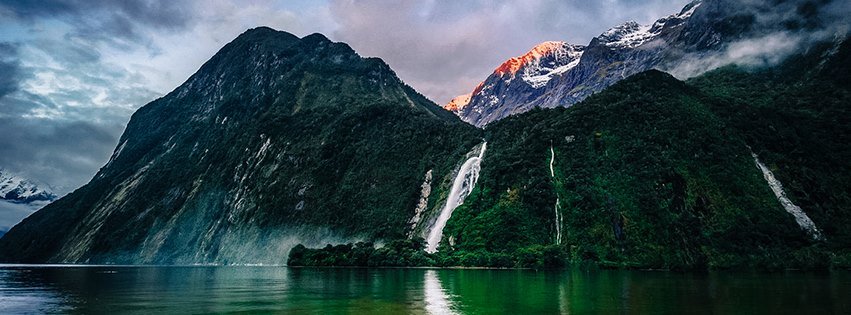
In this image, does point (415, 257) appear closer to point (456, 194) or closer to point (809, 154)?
point (456, 194)

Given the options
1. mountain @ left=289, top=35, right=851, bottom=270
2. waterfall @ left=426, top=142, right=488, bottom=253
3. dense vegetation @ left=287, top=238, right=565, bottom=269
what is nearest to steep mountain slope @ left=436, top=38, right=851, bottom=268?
mountain @ left=289, top=35, right=851, bottom=270

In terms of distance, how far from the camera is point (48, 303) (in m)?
55.4

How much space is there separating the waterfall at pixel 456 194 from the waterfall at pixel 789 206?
81997 mm

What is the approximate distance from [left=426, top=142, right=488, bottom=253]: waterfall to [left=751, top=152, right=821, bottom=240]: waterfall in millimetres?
81997

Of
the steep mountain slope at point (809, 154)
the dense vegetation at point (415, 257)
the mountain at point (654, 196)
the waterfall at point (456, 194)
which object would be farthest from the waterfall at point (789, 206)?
the waterfall at point (456, 194)

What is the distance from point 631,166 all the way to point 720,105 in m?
57.3

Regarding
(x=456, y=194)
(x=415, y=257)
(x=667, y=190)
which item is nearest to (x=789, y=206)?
(x=667, y=190)

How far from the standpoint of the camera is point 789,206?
154 meters

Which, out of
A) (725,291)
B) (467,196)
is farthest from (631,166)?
(725,291)

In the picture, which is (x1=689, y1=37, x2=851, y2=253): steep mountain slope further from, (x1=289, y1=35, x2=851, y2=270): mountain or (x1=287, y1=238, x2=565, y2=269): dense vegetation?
(x1=287, y1=238, x2=565, y2=269): dense vegetation

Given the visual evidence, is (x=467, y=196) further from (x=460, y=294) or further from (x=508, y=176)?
(x=460, y=294)

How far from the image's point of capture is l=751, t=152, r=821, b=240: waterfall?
5832 inches

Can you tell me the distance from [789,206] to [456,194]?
91043 millimetres

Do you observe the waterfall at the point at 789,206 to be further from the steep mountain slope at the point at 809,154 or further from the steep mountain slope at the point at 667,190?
the steep mountain slope at the point at 809,154
